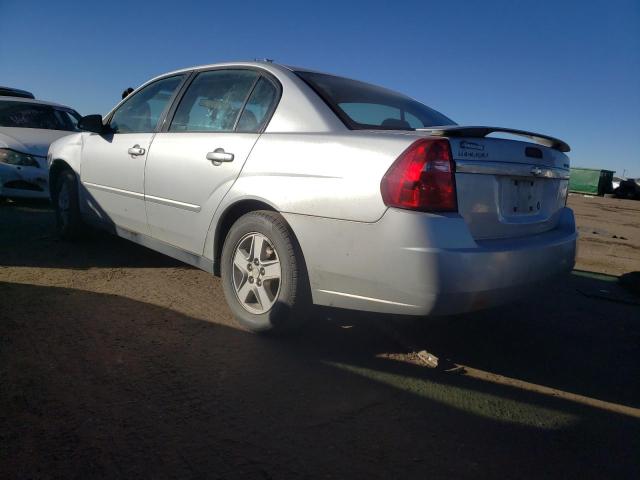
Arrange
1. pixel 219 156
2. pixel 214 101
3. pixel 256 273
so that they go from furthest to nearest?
1. pixel 214 101
2. pixel 219 156
3. pixel 256 273

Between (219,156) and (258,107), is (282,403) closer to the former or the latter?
(219,156)

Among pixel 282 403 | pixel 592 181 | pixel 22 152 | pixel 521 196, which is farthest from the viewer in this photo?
pixel 592 181

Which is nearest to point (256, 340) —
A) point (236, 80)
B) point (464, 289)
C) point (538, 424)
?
point (464, 289)

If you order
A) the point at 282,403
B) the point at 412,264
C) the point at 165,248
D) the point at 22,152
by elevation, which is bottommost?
the point at 282,403

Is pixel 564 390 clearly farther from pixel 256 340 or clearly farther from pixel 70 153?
pixel 70 153

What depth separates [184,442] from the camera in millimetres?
1862

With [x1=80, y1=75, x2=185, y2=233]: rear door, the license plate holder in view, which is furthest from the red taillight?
[x1=80, y1=75, x2=185, y2=233]: rear door

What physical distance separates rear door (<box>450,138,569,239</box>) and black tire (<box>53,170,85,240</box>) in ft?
12.5

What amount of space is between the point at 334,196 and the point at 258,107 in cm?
101

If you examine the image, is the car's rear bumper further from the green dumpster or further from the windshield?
the green dumpster

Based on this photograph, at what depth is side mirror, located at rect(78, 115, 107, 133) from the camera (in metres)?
4.18

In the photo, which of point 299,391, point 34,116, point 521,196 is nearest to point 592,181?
point 34,116

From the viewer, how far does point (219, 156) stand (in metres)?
3.05

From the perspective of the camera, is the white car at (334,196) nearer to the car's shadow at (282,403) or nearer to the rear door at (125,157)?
the rear door at (125,157)
